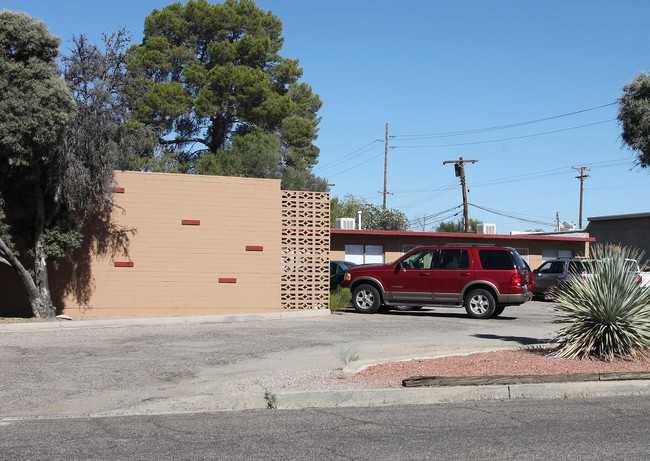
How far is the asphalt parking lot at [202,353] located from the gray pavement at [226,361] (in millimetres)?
17

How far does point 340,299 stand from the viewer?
2050cm

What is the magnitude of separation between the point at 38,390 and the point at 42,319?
826 centimetres

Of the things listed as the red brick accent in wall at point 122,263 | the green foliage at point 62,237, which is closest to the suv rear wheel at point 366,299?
the red brick accent in wall at point 122,263

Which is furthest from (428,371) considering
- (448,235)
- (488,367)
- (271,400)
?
(448,235)

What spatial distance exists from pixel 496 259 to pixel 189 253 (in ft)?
26.6

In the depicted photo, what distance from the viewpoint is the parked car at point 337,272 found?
22327 millimetres

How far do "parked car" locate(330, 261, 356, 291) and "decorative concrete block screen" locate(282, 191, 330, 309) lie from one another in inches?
74.0

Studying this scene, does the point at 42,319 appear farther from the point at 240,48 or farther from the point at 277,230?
the point at 240,48

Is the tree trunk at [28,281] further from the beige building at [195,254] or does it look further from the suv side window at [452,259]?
the suv side window at [452,259]

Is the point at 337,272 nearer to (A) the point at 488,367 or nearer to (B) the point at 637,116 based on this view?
(B) the point at 637,116

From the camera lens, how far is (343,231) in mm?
31219

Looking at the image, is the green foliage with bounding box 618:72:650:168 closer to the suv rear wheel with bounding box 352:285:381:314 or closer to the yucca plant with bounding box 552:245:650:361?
the suv rear wheel with bounding box 352:285:381:314

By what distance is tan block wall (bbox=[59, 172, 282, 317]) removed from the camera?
1870cm

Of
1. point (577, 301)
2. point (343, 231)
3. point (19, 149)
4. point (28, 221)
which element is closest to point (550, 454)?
point (577, 301)
